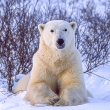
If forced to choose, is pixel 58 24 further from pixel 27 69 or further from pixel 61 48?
pixel 27 69

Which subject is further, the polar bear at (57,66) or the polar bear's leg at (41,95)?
the polar bear at (57,66)

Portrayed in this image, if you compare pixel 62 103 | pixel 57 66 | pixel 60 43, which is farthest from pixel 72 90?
pixel 60 43

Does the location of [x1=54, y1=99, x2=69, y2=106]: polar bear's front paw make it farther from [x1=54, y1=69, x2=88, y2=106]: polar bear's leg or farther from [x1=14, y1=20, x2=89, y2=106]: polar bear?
[x1=14, y1=20, x2=89, y2=106]: polar bear

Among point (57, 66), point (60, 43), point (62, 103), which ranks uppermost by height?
point (60, 43)

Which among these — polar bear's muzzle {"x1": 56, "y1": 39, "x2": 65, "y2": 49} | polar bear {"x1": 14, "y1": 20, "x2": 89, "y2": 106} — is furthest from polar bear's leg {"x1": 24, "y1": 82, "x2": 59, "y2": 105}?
polar bear's muzzle {"x1": 56, "y1": 39, "x2": 65, "y2": 49}

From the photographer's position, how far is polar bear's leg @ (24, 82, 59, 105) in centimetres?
182

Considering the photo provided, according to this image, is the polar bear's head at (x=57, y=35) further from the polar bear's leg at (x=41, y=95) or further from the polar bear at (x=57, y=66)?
the polar bear's leg at (x=41, y=95)

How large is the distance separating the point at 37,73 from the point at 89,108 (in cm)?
83

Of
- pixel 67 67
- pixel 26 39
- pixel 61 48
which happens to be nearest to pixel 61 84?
pixel 67 67

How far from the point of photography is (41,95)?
74.8 inches

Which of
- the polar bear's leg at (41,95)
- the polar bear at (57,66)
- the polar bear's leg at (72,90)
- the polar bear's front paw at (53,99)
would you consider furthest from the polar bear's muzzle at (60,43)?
the polar bear's front paw at (53,99)

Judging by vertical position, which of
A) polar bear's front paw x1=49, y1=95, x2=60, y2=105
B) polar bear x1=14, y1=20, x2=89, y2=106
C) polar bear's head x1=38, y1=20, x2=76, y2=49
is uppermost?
polar bear's head x1=38, y1=20, x2=76, y2=49

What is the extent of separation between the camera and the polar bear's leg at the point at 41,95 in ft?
5.98

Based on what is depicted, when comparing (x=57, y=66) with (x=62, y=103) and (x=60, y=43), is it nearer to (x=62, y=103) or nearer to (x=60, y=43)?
(x=60, y=43)
